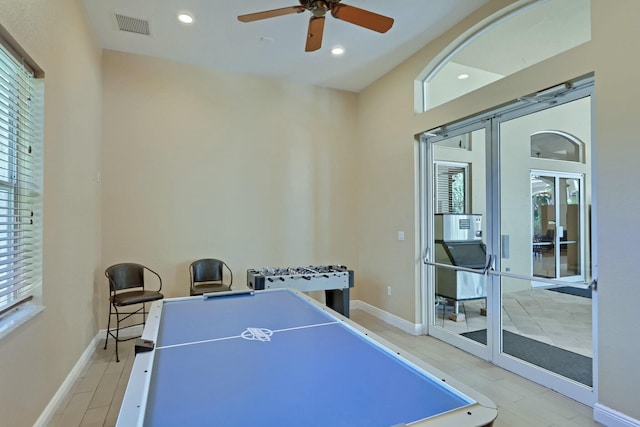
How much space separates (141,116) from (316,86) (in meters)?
2.45

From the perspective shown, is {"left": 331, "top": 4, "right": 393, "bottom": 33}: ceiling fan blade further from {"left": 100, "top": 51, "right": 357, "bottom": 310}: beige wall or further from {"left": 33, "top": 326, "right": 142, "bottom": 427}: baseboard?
{"left": 33, "top": 326, "right": 142, "bottom": 427}: baseboard

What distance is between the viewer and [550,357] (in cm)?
300

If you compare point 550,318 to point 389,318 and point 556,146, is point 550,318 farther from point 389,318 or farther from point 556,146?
point 389,318

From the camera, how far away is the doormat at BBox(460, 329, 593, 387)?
272 cm

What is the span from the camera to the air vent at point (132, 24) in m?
3.36

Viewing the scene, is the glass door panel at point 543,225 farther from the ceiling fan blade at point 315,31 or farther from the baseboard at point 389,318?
the ceiling fan blade at point 315,31

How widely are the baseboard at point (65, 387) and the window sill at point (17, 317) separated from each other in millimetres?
735

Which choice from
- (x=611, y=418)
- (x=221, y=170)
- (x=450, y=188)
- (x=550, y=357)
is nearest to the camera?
(x=611, y=418)

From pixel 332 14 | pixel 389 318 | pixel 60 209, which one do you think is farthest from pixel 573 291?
pixel 60 209

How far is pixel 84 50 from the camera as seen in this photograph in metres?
3.24

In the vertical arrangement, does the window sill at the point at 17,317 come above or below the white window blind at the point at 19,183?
below

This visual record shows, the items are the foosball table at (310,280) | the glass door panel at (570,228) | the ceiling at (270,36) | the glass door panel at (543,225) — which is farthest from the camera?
the foosball table at (310,280)

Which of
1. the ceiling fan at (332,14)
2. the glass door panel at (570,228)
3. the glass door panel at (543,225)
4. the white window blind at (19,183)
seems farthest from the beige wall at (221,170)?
the glass door panel at (570,228)

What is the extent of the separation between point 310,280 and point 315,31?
2.55m
